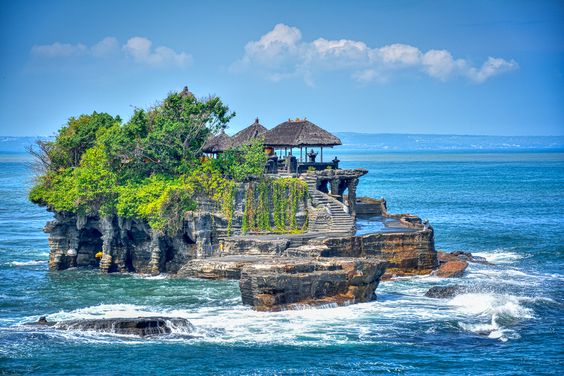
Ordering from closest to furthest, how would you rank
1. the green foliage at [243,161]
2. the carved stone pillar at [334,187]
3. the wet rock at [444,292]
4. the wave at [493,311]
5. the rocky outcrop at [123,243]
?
the wave at [493,311] < the wet rock at [444,292] < the rocky outcrop at [123,243] < the green foliage at [243,161] < the carved stone pillar at [334,187]

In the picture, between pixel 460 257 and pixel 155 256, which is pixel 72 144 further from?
pixel 460 257

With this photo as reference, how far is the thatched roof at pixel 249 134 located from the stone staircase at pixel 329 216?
708 centimetres

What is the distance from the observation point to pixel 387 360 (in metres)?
45.2

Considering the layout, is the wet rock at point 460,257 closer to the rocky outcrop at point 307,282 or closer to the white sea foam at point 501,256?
the white sea foam at point 501,256

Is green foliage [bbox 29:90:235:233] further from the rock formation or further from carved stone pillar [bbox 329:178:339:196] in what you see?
carved stone pillar [bbox 329:178:339:196]

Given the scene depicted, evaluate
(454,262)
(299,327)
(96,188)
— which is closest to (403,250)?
(454,262)

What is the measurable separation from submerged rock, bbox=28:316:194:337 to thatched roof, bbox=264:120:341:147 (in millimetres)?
26505

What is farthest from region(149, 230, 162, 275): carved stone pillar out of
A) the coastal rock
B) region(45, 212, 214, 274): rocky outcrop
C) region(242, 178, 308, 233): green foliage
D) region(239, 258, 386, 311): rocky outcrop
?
region(239, 258, 386, 311): rocky outcrop

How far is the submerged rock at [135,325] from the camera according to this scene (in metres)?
49.7

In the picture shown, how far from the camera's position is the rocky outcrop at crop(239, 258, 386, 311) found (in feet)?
178

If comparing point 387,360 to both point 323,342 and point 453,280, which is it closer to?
point 323,342

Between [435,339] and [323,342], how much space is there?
586 centimetres

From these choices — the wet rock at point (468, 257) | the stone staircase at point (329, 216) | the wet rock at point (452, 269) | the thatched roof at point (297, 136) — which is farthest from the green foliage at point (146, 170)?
the wet rock at point (468, 257)

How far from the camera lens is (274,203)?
70.1 metres
